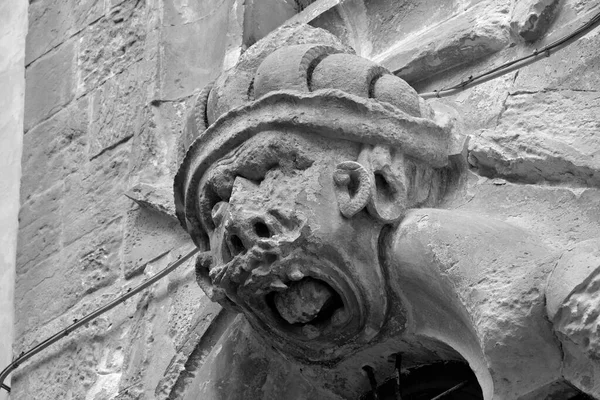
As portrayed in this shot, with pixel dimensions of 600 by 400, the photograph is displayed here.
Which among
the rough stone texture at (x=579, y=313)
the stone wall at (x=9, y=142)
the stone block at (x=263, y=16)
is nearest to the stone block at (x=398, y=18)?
the stone block at (x=263, y=16)

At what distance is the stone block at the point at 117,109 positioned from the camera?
163 inches

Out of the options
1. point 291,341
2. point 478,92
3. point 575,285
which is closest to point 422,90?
point 478,92

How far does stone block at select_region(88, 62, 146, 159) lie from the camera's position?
4.14 m

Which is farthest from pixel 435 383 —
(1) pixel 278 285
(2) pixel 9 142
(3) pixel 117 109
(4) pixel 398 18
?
(2) pixel 9 142

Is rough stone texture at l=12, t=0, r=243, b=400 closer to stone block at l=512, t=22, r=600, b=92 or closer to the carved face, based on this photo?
the carved face

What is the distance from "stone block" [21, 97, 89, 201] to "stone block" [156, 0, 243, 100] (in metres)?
0.37

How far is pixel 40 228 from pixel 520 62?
162 cm

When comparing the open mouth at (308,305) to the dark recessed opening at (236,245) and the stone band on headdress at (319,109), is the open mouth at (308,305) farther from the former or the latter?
the stone band on headdress at (319,109)

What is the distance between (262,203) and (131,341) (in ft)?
2.82

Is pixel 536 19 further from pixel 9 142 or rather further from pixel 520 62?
pixel 9 142

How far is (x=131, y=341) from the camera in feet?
12.0

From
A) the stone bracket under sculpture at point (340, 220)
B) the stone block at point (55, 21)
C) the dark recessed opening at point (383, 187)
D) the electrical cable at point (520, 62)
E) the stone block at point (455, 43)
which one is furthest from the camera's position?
the stone block at point (55, 21)

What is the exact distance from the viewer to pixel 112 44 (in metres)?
4.42

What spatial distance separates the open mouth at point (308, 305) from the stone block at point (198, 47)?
1045 mm
